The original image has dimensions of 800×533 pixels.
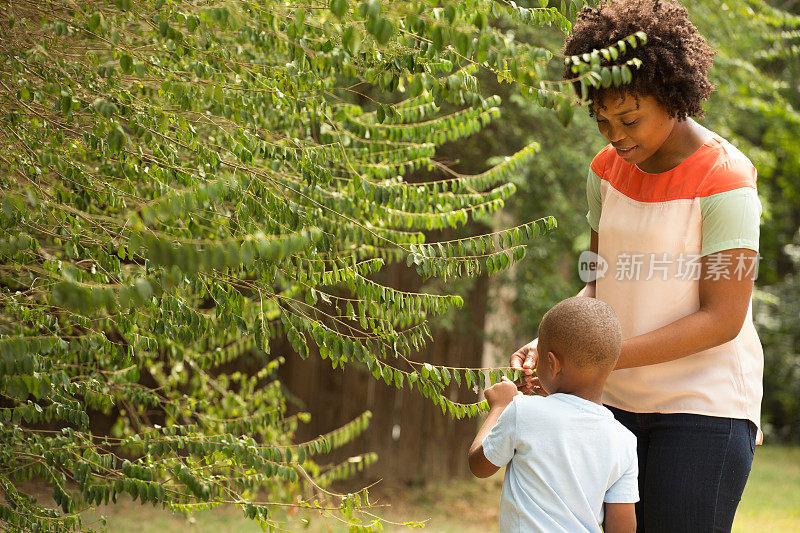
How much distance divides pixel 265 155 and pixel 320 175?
7.5 inches

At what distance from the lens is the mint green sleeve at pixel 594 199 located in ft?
8.66

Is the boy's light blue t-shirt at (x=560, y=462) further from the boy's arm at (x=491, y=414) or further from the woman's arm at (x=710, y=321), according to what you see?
the woman's arm at (x=710, y=321)

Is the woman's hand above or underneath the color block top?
underneath

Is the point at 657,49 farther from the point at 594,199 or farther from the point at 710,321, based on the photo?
the point at 710,321

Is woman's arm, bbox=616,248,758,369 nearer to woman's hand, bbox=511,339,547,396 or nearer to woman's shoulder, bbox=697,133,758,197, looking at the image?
woman's shoulder, bbox=697,133,758,197

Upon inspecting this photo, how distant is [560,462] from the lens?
2162 mm

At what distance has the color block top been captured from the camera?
221cm

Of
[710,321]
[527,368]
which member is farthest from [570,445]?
[710,321]

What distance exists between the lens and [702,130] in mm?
2400

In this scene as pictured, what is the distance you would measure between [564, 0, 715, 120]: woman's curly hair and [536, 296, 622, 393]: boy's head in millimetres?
600

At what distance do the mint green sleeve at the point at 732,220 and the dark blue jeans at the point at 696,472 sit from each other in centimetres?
48

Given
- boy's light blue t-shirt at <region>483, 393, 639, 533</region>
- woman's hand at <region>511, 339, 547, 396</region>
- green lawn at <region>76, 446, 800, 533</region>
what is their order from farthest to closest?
green lawn at <region>76, 446, 800, 533</region>
woman's hand at <region>511, 339, 547, 396</region>
boy's light blue t-shirt at <region>483, 393, 639, 533</region>

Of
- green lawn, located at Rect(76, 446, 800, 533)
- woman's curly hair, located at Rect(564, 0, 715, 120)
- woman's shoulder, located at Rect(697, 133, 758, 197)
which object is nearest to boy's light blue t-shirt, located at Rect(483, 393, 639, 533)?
woman's shoulder, located at Rect(697, 133, 758, 197)

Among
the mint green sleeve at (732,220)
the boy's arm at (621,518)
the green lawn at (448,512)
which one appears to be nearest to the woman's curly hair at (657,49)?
the mint green sleeve at (732,220)
